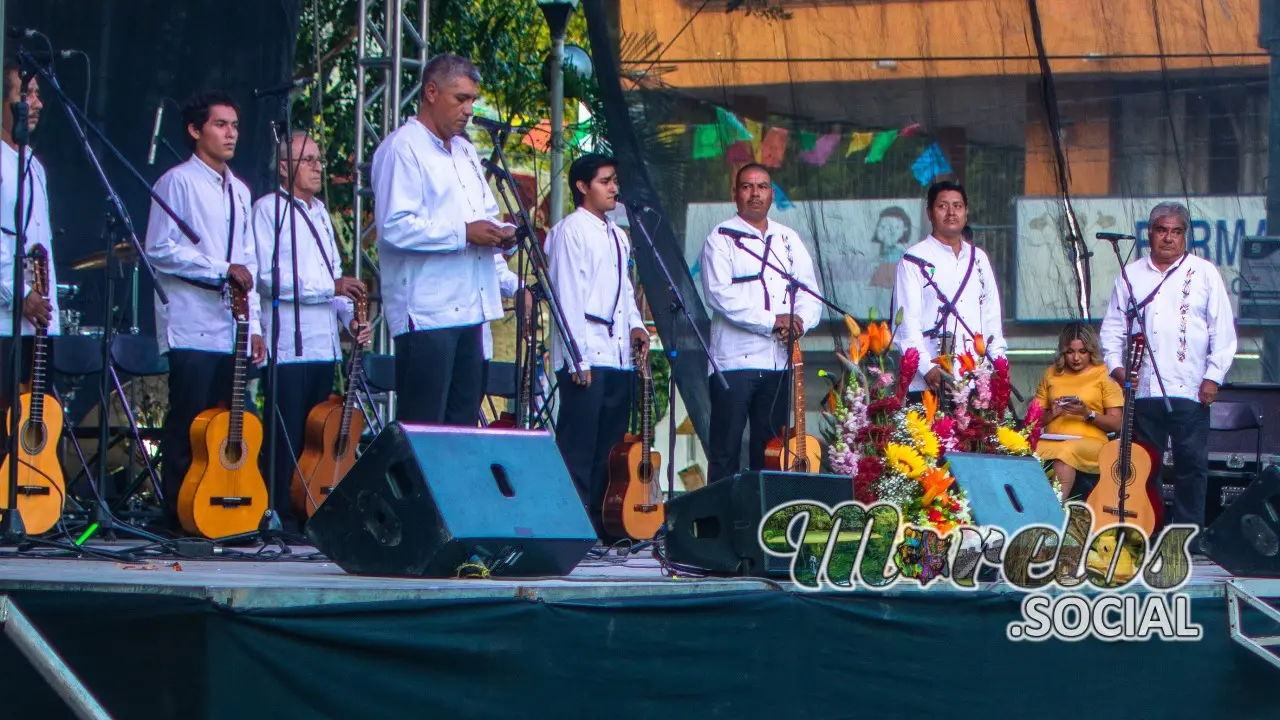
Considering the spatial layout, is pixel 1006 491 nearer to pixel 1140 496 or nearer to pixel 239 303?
pixel 1140 496

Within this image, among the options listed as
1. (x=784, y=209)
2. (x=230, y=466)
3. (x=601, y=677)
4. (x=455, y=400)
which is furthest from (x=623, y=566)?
(x=784, y=209)

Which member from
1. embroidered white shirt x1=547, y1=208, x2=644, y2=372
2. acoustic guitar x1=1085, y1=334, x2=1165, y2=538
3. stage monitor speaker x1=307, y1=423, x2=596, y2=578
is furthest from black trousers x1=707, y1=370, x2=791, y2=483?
stage monitor speaker x1=307, y1=423, x2=596, y2=578

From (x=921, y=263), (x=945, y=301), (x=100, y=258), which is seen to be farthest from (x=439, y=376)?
(x=100, y=258)

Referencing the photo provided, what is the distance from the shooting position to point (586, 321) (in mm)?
6871

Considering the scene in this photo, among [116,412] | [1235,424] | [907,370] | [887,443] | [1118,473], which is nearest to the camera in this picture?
[887,443]

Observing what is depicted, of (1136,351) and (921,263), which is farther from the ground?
(921,263)

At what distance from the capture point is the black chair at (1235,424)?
24.4ft

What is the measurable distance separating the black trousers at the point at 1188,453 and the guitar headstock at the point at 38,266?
4.62 metres

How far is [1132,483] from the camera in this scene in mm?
6980

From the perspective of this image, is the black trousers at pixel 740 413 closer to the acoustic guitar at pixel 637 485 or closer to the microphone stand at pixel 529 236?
the acoustic guitar at pixel 637 485

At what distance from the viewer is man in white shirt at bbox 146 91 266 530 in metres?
6.30

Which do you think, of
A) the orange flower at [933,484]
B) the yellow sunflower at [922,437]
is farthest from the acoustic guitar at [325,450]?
the orange flower at [933,484]

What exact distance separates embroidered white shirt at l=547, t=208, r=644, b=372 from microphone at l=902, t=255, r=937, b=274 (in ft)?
4.02

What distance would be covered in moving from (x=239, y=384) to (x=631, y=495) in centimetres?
186
